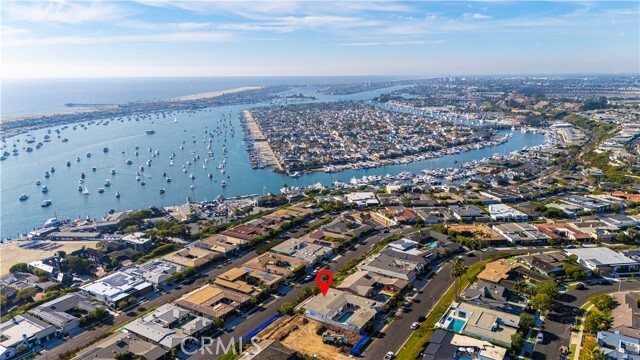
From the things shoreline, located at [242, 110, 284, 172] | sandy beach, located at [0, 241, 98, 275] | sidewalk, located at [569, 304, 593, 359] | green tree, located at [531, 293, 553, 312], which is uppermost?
shoreline, located at [242, 110, 284, 172]

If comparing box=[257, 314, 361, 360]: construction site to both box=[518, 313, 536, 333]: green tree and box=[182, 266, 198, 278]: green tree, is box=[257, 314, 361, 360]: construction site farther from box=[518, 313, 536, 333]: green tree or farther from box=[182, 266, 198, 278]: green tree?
box=[182, 266, 198, 278]: green tree

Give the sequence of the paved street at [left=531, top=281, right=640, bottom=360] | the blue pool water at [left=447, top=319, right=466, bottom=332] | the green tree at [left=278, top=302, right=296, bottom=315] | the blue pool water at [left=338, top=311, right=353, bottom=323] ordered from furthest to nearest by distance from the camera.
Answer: the green tree at [left=278, top=302, right=296, bottom=315]
the blue pool water at [left=338, top=311, right=353, bottom=323]
the blue pool water at [left=447, top=319, right=466, bottom=332]
the paved street at [left=531, top=281, right=640, bottom=360]

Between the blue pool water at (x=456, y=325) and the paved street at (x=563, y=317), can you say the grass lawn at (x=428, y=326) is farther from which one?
the paved street at (x=563, y=317)

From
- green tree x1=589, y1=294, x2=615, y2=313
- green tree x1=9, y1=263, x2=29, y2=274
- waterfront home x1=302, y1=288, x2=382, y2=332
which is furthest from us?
green tree x1=9, y1=263, x2=29, y2=274

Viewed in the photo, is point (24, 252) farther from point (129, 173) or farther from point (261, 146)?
point (261, 146)

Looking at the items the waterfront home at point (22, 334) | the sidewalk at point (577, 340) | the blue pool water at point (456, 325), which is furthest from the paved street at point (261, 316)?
the sidewalk at point (577, 340)

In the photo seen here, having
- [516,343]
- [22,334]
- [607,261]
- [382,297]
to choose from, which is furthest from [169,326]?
[607,261]

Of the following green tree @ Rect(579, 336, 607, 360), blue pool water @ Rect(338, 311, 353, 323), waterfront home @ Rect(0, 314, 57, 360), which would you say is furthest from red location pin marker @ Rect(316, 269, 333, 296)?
waterfront home @ Rect(0, 314, 57, 360)
